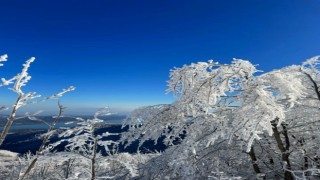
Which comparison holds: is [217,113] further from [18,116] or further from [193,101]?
[18,116]

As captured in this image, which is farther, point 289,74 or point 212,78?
point 212,78

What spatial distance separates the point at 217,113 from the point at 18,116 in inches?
126

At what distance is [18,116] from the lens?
3.31 m

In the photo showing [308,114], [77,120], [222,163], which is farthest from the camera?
[222,163]

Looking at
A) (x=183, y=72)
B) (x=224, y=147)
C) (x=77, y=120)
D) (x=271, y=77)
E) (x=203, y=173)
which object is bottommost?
(x=203, y=173)

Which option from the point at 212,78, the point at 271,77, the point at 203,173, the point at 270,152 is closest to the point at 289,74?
the point at 271,77

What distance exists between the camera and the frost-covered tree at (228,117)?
3730mm

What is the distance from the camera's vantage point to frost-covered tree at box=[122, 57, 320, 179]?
147 inches

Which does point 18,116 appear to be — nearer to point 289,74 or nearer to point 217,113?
point 217,113

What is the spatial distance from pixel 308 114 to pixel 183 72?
9.26 feet

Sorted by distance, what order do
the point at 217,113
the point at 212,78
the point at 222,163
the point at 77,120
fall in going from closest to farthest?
the point at 77,120 → the point at 212,78 → the point at 217,113 → the point at 222,163

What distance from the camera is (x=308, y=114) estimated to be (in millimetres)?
5918

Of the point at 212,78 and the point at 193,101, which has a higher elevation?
the point at 212,78

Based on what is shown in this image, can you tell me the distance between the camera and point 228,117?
4570mm
